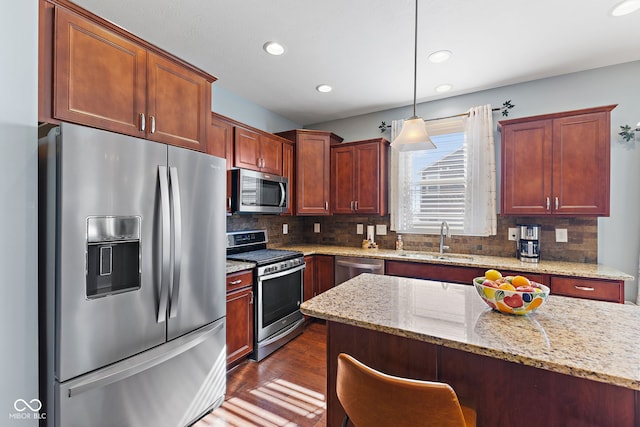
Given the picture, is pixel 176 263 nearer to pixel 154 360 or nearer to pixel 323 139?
pixel 154 360

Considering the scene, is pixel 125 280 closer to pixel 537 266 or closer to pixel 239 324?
pixel 239 324

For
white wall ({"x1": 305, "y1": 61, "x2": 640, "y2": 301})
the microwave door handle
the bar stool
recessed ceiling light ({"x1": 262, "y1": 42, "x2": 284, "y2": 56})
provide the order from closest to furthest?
the bar stool → recessed ceiling light ({"x1": 262, "y1": 42, "x2": 284, "y2": 56}) → white wall ({"x1": 305, "y1": 61, "x2": 640, "y2": 301}) → the microwave door handle

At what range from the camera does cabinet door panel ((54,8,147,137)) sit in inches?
55.0

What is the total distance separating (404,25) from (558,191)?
1.98 metres

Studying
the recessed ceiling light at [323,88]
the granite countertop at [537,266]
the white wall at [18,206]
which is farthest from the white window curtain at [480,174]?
the white wall at [18,206]

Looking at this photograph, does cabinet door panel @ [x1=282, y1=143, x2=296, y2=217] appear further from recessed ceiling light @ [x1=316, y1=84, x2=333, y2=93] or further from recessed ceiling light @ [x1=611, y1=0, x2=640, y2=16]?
recessed ceiling light @ [x1=611, y1=0, x2=640, y2=16]

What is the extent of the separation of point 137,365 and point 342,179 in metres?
2.85

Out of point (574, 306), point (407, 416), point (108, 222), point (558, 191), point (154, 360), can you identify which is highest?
point (558, 191)

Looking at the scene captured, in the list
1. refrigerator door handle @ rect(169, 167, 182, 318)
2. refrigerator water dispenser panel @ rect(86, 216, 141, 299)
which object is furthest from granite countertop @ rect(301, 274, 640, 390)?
refrigerator water dispenser panel @ rect(86, 216, 141, 299)

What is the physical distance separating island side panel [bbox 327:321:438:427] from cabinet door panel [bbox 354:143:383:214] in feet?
7.71

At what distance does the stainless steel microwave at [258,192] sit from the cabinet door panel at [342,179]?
28.3 inches

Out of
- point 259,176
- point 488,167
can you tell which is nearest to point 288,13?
point 259,176

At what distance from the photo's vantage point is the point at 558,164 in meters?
2.52

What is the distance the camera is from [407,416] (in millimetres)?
820
